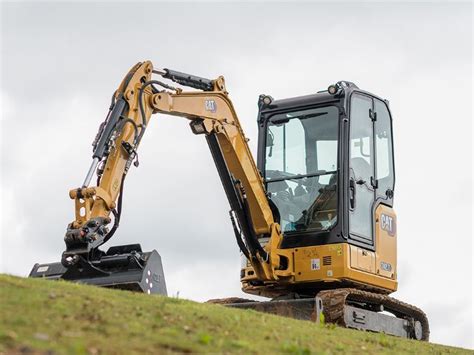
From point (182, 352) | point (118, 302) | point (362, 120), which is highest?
point (362, 120)

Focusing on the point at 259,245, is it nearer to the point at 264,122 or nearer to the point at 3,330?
the point at 264,122

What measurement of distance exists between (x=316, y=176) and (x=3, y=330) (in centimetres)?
980

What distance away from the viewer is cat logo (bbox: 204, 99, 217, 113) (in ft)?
60.3

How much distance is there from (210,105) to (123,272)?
422 cm

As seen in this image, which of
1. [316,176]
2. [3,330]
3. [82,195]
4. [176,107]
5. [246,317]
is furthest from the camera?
[316,176]

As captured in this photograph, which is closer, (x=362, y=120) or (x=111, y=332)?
(x=111, y=332)

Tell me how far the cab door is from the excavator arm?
1.41 metres

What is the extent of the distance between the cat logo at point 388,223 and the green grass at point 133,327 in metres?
5.61

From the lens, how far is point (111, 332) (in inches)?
422

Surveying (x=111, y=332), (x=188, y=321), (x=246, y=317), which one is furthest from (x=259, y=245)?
(x=111, y=332)

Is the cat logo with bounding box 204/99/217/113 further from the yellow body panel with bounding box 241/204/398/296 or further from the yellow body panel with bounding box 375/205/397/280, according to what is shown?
the yellow body panel with bounding box 375/205/397/280

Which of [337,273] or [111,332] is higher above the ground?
[337,273]

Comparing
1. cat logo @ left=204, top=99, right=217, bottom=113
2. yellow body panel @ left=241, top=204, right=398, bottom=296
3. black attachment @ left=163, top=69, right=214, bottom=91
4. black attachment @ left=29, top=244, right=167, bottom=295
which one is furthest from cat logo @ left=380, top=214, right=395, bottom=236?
black attachment @ left=29, top=244, right=167, bottom=295

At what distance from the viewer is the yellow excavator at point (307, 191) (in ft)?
59.3
